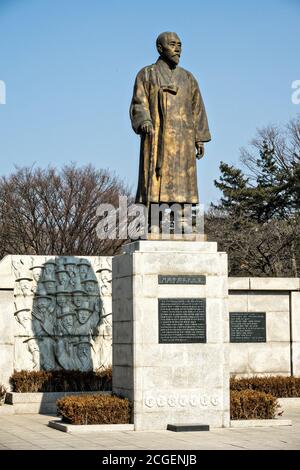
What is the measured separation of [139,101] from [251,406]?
210 inches

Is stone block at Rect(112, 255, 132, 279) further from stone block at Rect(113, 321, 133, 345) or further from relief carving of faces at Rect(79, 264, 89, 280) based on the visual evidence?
relief carving of faces at Rect(79, 264, 89, 280)

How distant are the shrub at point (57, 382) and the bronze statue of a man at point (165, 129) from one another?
4.93 metres

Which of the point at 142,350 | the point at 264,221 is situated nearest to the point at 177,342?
the point at 142,350

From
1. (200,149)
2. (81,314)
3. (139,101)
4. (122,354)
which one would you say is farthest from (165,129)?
(81,314)

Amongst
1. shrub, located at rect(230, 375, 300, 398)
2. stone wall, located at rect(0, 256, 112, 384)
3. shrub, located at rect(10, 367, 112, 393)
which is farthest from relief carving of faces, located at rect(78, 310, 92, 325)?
shrub, located at rect(230, 375, 300, 398)

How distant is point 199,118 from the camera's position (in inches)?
630

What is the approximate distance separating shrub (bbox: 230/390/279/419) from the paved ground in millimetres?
546

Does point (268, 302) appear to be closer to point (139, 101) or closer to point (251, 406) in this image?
point (251, 406)

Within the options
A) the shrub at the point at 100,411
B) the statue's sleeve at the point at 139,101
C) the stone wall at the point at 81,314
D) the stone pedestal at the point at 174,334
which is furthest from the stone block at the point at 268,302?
the shrub at the point at 100,411

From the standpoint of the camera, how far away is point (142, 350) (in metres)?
14.5

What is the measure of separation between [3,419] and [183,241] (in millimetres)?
4781

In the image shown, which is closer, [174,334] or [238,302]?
[174,334]

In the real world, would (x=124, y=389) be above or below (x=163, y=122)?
below
